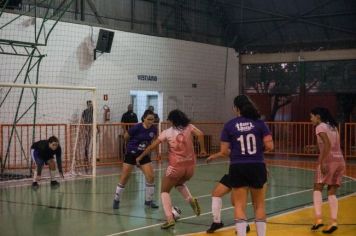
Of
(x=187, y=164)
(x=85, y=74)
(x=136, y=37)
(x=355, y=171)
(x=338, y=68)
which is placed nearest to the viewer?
(x=187, y=164)

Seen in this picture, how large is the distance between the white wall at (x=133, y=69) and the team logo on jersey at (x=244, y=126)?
12502 millimetres

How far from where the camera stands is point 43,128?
18.5m

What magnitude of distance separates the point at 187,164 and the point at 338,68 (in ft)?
62.6

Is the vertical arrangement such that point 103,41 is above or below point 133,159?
above

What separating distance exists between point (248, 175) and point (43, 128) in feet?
41.6

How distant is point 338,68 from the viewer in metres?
26.4

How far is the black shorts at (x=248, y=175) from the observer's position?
6878mm

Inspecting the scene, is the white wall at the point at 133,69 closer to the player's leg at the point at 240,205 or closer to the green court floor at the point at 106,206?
the green court floor at the point at 106,206

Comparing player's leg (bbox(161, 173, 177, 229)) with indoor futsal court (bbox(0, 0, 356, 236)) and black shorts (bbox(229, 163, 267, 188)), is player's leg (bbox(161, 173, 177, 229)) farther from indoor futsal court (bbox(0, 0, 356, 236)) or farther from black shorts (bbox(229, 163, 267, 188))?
black shorts (bbox(229, 163, 267, 188))

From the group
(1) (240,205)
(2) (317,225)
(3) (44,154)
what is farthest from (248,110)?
(3) (44,154)

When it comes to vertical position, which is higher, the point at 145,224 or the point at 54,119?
the point at 54,119

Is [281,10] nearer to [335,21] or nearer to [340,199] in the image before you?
[335,21]

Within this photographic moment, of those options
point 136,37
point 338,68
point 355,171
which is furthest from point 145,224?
point 338,68

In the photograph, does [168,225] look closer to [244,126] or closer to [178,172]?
[178,172]
